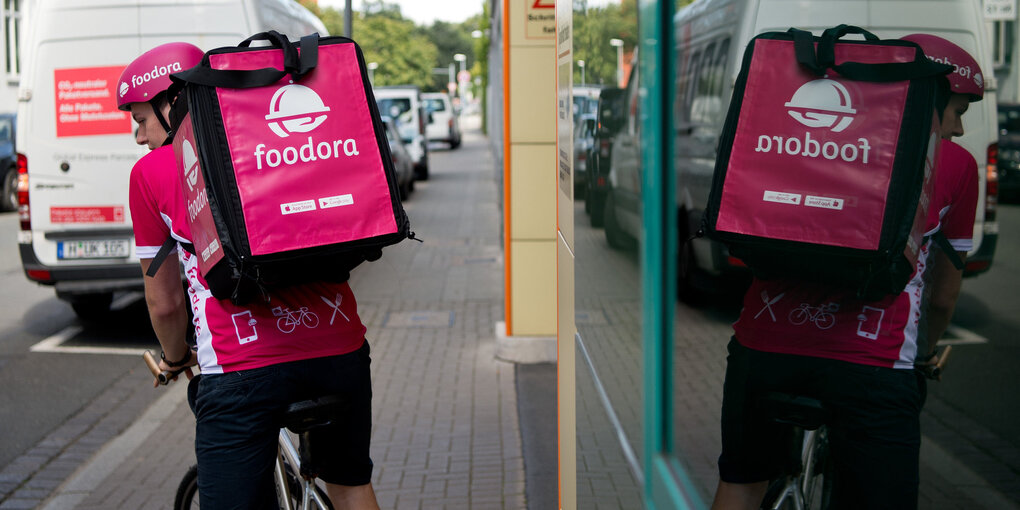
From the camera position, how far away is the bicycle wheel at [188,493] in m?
3.13

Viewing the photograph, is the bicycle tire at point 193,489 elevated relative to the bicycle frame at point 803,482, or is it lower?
lower

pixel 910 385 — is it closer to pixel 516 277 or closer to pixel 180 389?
→ pixel 516 277

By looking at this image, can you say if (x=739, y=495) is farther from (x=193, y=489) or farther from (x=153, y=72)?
(x=193, y=489)

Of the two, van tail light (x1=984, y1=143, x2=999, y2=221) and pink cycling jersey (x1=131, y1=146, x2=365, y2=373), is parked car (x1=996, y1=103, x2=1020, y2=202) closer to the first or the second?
van tail light (x1=984, y1=143, x2=999, y2=221)

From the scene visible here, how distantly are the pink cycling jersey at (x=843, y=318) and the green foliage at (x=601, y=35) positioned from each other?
1.64 ft

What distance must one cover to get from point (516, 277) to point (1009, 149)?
5.82 metres

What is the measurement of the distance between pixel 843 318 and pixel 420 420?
4.47 m

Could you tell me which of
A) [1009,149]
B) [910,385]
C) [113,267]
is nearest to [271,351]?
[910,385]

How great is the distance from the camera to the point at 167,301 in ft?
8.30

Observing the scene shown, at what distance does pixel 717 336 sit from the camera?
134cm

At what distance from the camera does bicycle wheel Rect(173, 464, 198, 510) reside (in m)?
3.13

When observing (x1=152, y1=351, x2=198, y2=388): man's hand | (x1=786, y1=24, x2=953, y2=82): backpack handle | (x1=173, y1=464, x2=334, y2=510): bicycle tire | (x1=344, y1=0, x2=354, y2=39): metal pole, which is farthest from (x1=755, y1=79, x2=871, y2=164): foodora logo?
(x1=344, y1=0, x2=354, y2=39): metal pole

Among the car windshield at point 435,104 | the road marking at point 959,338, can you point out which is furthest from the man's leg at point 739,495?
the car windshield at point 435,104

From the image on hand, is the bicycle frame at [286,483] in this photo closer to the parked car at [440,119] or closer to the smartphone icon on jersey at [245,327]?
the smartphone icon on jersey at [245,327]
